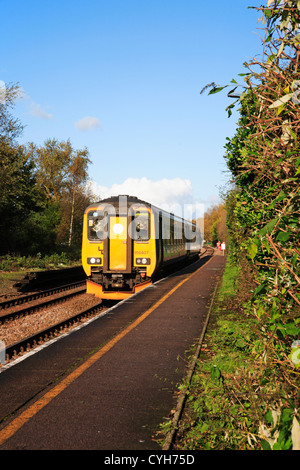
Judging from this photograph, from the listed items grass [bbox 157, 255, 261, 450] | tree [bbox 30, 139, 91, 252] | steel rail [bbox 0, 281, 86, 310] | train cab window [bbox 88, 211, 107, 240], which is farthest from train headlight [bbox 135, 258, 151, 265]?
tree [bbox 30, 139, 91, 252]

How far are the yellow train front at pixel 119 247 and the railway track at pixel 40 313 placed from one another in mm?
983

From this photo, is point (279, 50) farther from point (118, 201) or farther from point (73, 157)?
point (73, 157)

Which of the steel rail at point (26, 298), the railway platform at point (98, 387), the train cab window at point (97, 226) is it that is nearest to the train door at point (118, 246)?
the train cab window at point (97, 226)

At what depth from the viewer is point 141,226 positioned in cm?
1552

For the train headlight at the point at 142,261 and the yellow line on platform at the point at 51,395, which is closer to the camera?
the yellow line on platform at the point at 51,395

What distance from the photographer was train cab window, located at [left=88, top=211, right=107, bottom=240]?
50.1 ft

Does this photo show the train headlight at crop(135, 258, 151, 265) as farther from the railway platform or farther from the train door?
the railway platform

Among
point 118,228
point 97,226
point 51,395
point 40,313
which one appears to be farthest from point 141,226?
point 51,395

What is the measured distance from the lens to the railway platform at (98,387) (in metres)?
4.12

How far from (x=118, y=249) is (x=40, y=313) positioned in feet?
11.6

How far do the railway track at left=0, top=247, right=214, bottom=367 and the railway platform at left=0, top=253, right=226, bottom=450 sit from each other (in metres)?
1.26

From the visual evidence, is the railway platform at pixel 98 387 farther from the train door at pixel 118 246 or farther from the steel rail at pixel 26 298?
the steel rail at pixel 26 298

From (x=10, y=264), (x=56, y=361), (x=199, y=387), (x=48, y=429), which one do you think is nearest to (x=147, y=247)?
(x=56, y=361)

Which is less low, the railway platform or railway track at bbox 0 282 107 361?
the railway platform
